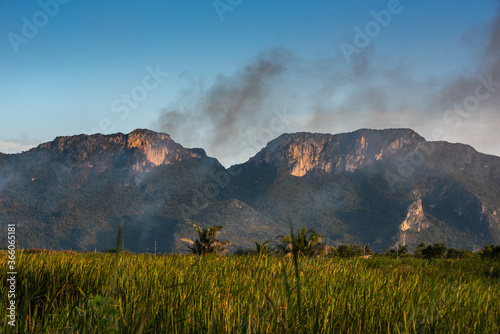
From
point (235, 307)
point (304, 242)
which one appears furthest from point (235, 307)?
point (304, 242)

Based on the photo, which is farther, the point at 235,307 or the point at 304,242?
the point at 304,242

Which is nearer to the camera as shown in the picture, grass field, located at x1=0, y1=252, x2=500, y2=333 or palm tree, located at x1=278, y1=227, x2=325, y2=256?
grass field, located at x1=0, y1=252, x2=500, y2=333

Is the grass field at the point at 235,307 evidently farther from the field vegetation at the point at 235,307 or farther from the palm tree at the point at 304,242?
the palm tree at the point at 304,242

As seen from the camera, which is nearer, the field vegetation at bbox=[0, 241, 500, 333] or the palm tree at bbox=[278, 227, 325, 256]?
the field vegetation at bbox=[0, 241, 500, 333]

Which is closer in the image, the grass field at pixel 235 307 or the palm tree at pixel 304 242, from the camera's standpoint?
the grass field at pixel 235 307

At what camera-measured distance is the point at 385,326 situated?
9.46 ft

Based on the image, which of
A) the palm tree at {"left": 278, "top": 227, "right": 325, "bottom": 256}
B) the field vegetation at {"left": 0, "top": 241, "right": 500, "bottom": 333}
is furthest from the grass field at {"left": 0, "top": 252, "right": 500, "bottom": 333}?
the palm tree at {"left": 278, "top": 227, "right": 325, "bottom": 256}

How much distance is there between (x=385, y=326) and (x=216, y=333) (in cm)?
145

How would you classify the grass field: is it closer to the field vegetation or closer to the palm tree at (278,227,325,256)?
the field vegetation

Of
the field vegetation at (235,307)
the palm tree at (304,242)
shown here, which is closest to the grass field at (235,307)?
the field vegetation at (235,307)

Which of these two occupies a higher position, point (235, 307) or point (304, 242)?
point (235, 307)

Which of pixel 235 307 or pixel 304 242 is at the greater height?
pixel 235 307

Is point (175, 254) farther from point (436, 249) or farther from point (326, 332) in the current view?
point (436, 249)

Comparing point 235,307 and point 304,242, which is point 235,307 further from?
point 304,242
